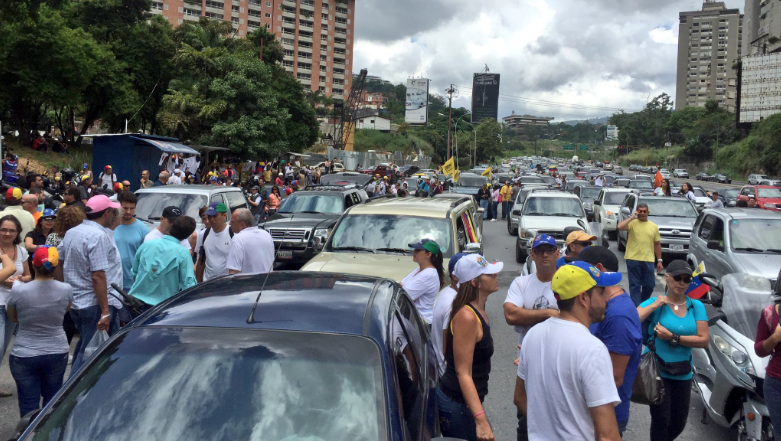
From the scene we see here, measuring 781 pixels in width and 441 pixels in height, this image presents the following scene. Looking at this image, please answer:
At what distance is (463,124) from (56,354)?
121 meters

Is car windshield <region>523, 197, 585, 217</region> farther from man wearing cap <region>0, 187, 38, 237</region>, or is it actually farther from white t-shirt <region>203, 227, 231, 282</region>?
man wearing cap <region>0, 187, 38, 237</region>

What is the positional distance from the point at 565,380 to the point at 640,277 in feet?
22.0

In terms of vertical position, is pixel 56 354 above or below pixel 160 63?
below

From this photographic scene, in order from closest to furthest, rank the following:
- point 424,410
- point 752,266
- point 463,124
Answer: point 424,410, point 752,266, point 463,124

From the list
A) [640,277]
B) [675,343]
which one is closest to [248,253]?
[675,343]

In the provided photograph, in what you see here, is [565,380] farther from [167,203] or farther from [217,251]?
[167,203]

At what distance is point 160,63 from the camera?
42156mm

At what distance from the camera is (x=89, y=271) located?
17.7 ft

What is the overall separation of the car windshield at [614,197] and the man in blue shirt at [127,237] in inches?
714

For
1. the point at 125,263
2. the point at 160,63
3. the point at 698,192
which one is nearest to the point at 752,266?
the point at 125,263

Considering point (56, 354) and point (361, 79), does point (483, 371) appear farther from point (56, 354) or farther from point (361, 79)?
point (361, 79)

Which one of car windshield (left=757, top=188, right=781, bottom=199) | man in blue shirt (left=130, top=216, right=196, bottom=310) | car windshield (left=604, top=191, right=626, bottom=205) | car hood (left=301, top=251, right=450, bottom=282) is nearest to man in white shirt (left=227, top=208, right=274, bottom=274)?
car hood (left=301, top=251, right=450, bottom=282)

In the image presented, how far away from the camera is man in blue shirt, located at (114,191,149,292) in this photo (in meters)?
6.80

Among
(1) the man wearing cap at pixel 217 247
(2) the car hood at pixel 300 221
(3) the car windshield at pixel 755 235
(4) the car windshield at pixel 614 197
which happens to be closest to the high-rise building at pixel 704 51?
(4) the car windshield at pixel 614 197
